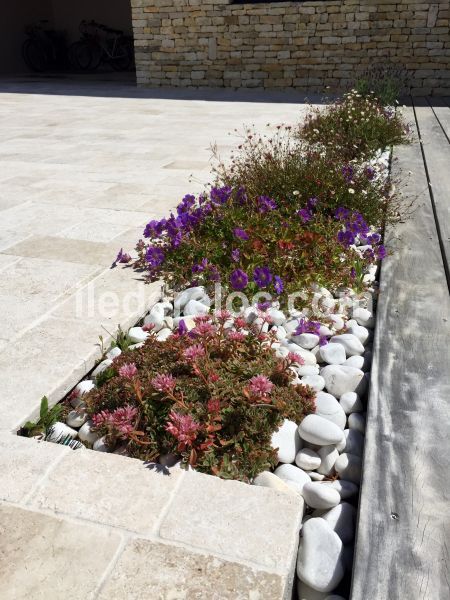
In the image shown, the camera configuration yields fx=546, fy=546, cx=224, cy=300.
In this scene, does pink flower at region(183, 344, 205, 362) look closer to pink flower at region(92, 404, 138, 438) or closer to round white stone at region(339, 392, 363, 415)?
pink flower at region(92, 404, 138, 438)

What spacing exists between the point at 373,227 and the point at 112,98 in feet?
25.6

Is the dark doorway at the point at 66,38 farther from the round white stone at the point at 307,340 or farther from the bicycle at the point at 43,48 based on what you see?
the round white stone at the point at 307,340

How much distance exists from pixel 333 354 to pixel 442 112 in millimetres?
6799

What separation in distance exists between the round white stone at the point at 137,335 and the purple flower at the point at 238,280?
42 cm

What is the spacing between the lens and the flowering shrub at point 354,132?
15.2ft

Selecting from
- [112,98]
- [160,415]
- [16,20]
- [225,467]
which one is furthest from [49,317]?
[16,20]

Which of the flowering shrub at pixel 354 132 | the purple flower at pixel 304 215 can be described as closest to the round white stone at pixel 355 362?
the purple flower at pixel 304 215

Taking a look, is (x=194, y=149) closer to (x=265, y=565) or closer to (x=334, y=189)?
(x=334, y=189)

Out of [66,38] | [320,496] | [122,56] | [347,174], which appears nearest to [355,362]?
[320,496]

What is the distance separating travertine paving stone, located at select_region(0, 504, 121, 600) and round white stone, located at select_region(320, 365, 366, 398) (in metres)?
0.87

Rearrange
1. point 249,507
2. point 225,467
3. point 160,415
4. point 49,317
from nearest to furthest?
point 249,507
point 225,467
point 160,415
point 49,317

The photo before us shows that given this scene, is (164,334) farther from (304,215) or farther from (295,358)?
(304,215)

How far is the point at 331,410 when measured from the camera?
5.44ft

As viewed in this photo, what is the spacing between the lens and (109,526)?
1235mm
